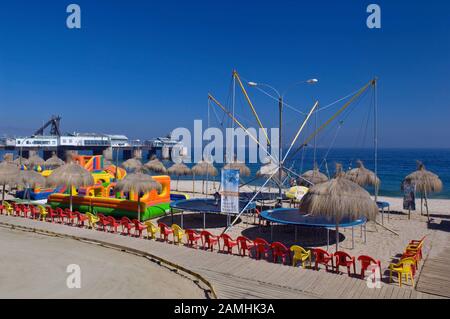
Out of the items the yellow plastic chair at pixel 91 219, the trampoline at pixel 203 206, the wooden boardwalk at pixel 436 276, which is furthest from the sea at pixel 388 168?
the wooden boardwalk at pixel 436 276

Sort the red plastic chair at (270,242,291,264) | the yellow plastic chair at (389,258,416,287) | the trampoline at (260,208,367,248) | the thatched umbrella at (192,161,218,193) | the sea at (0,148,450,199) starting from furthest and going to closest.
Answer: the sea at (0,148,450,199)
the thatched umbrella at (192,161,218,193)
the trampoline at (260,208,367,248)
the red plastic chair at (270,242,291,264)
the yellow plastic chair at (389,258,416,287)

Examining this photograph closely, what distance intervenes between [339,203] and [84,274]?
296 inches

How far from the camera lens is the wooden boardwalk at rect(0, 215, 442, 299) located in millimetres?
8039

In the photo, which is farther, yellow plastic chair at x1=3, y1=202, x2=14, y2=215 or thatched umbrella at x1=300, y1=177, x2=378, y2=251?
yellow plastic chair at x1=3, y1=202, x2=14, y2=215

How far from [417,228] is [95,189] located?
16.9 m

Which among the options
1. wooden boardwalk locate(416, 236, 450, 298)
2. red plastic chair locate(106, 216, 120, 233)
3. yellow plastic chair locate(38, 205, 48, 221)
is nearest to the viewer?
wooden boardwalk locate(416, 236, 450, 298)

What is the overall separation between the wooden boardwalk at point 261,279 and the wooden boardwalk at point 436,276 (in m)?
0.42

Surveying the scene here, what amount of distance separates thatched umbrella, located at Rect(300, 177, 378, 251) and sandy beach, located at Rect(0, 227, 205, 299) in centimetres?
464

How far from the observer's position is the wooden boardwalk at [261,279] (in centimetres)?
804

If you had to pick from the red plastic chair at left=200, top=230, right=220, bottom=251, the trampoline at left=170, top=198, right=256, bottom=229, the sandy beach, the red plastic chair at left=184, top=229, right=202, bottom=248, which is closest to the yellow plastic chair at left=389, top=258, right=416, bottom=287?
the sandy beach

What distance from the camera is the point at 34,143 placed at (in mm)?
73688

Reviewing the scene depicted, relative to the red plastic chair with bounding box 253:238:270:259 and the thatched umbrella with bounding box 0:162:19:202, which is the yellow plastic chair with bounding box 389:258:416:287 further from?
the thatched umbrella with bounding box 0:162:19:202

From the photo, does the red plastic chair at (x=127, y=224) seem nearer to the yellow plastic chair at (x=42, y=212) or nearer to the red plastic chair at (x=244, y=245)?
the yellow plastic chair at (x=42, y=212)

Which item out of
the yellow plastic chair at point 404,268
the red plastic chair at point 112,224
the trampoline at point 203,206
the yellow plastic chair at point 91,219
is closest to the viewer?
the yellow plastic chair at point 404,268
